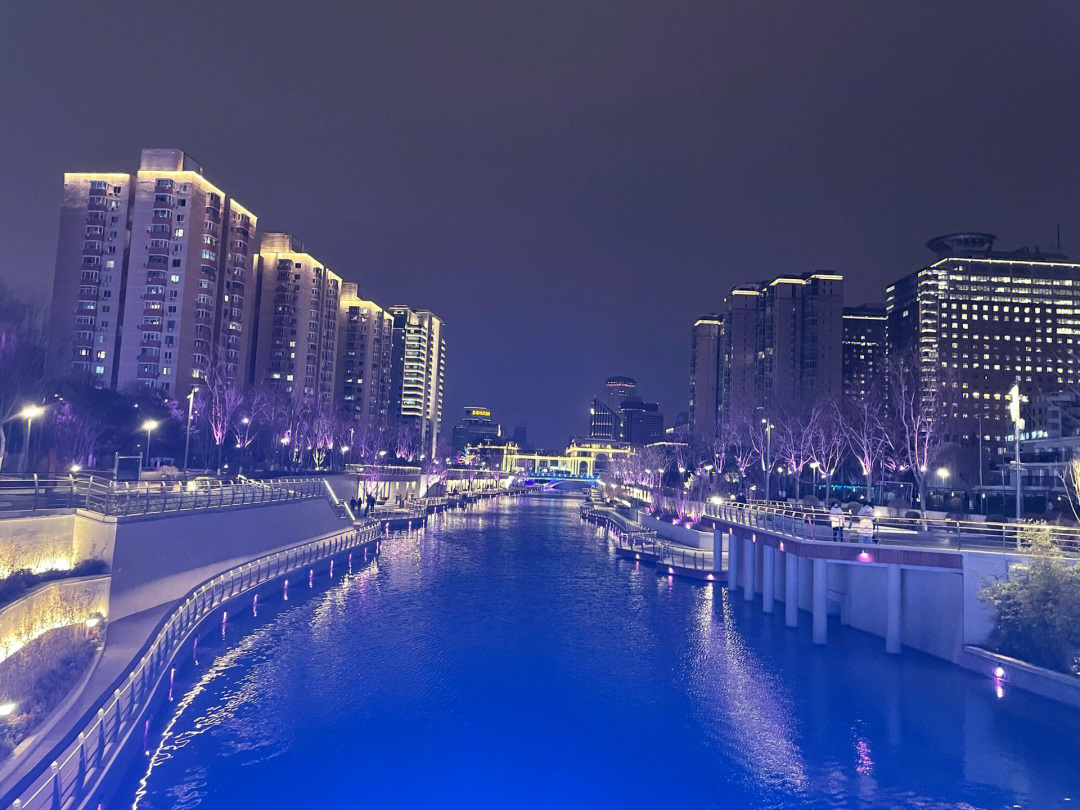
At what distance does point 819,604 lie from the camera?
107 ft

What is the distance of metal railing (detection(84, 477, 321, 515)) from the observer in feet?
87.1

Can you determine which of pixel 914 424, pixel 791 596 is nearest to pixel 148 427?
pixel 791 596

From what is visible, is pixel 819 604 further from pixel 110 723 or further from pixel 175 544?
pixel 175 544

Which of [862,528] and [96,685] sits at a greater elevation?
[862,528]

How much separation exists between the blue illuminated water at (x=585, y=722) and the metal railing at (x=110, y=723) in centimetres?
130

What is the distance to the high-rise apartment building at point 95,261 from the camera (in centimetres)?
9900

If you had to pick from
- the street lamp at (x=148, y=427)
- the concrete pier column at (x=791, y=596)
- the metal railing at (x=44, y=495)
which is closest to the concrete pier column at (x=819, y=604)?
the concrete pier column at (x=791, y=596)

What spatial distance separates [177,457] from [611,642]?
59.0 m

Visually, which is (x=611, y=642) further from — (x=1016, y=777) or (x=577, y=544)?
(x=577, y=544)

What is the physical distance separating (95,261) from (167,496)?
86.1m

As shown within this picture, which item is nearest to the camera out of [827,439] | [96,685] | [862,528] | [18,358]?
[96,685]

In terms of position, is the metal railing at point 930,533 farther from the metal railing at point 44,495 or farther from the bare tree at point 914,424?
the metal railing at point 44,495

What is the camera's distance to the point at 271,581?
1526 inches

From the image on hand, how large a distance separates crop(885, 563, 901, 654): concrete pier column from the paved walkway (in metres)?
27.6
